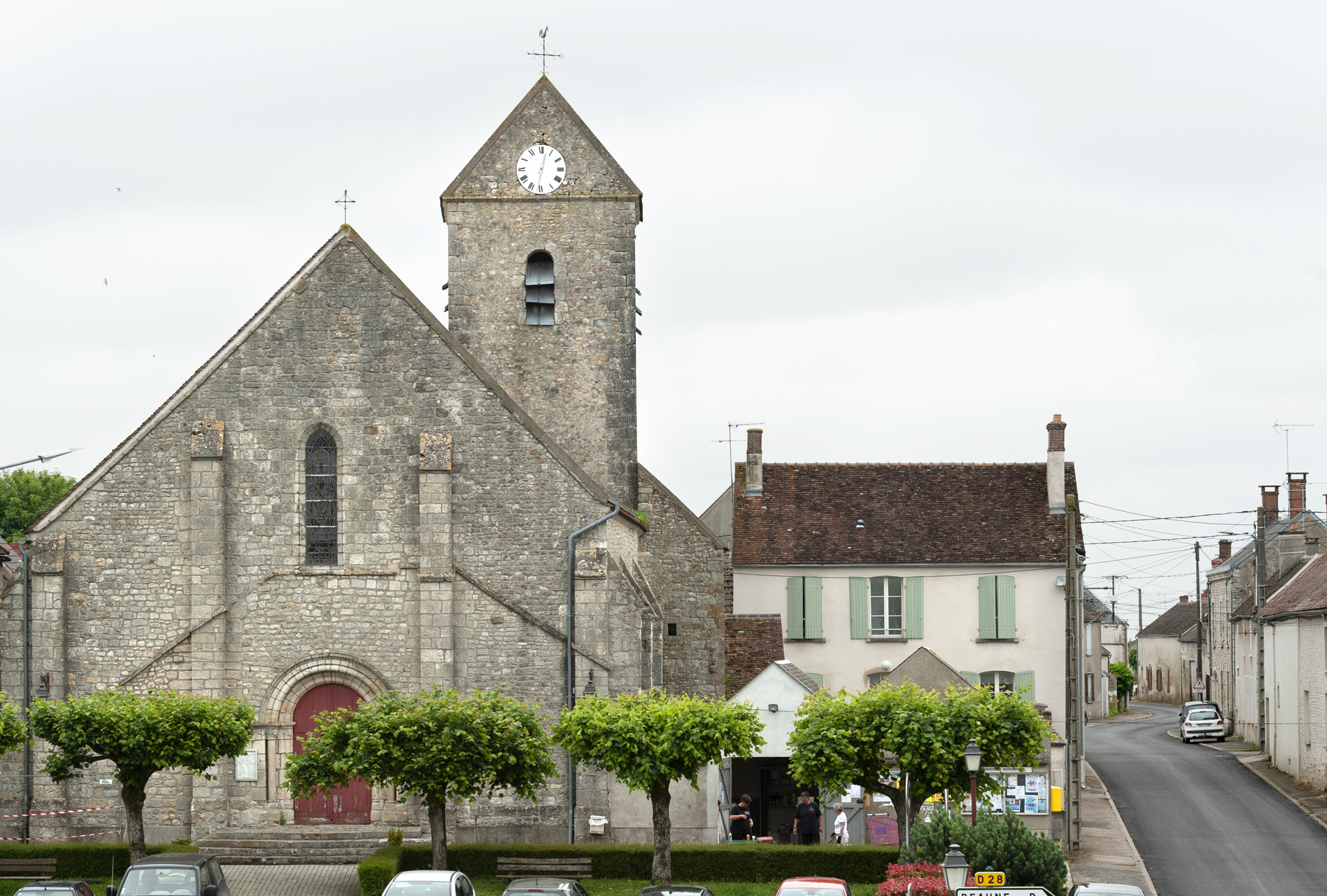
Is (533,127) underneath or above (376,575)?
above

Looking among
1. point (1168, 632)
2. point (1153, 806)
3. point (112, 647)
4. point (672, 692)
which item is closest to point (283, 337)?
point (112, 647)

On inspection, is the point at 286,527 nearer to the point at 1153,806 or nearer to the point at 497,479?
the point at 497,479

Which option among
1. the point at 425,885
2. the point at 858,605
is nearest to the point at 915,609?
the point at 858,605

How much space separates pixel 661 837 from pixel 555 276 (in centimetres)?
1508

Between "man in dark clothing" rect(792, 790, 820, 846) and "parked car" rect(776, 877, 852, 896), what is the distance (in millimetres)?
8782

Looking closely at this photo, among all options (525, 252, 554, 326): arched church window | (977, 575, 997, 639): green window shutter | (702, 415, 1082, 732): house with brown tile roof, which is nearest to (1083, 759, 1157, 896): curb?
(702, 415, 1082, 732): house with brown tile roof

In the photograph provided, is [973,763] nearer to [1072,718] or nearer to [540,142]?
[1072,718]

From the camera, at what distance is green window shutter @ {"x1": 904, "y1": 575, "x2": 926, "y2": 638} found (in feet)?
128

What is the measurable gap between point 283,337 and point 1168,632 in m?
77.9

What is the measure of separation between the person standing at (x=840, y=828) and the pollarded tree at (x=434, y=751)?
6.96m

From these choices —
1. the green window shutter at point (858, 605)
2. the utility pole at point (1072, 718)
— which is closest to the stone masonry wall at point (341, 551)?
the utility pole at point (1072, 718)

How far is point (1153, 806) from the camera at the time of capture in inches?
1496

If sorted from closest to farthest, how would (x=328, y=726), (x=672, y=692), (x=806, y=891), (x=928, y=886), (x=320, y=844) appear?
(x=806, y=891) < (x=928, y=886) < (x=328, y=726) < (x=320, y=844) < (x=672, y=692)

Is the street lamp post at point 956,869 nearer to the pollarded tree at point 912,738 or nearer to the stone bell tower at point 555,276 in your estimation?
the pollarded tree at point 912,738
